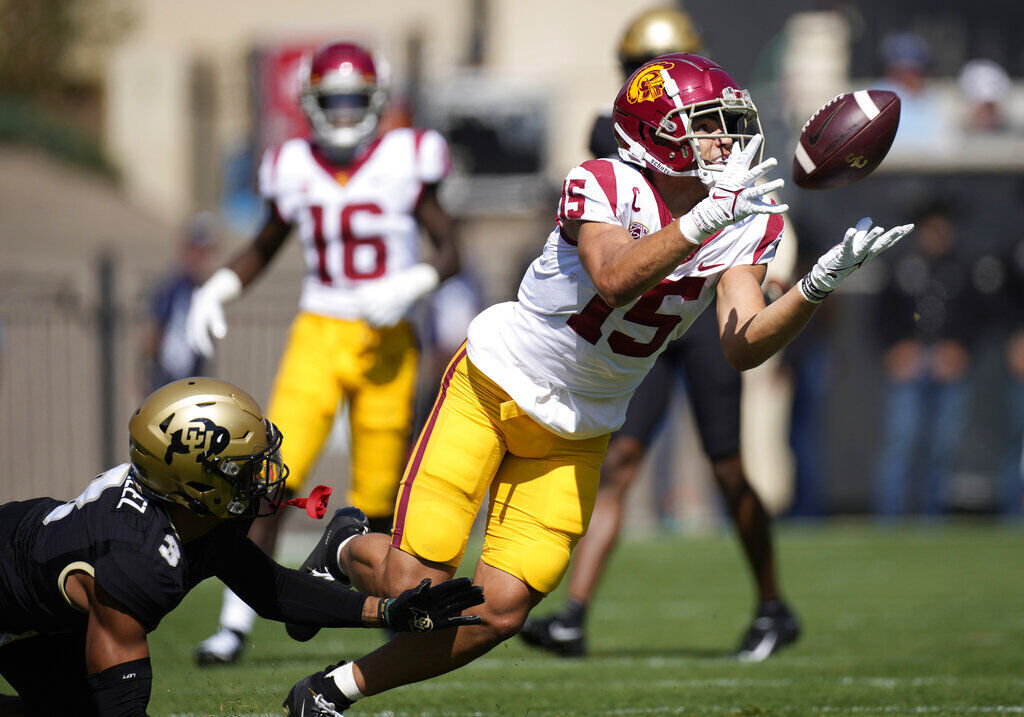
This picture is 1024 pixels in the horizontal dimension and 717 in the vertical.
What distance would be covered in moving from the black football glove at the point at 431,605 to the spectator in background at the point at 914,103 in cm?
847

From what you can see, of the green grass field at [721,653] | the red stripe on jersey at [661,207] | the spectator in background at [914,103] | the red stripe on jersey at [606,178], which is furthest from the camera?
the spectator in background at [914,103]

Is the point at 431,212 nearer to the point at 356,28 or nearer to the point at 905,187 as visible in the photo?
the point at 905,187

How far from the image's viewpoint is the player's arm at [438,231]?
5.45 meters

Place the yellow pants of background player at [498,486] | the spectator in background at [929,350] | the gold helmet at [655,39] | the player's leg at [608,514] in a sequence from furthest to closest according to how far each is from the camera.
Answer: the spectator in background at [929,350] → the gold helmet at [655,39] → the player's leg at [608,514] → the yellow pants of background player at [498,486]

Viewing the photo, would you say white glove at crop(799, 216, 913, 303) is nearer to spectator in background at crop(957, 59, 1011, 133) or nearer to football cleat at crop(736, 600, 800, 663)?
football cleat at crop(736, 600, 800, 663)

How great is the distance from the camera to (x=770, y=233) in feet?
11.9

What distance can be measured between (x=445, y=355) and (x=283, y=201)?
Result: 448cm

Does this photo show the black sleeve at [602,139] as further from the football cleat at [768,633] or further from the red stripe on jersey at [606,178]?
the football cleat at [768,633]

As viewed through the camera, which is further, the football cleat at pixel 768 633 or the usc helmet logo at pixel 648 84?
the football cleat at pixel 768 633

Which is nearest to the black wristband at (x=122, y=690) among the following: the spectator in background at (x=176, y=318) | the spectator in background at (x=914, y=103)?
the spectator in background at (x=176, y=318)

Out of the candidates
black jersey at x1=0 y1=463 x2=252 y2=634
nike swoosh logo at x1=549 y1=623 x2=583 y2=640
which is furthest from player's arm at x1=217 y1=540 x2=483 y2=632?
nike swoosh logo at x1=549 y1=623 x2=583 y2=640

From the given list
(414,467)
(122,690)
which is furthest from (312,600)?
(122,690)

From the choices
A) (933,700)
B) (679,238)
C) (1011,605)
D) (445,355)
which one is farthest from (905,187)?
(679,238)

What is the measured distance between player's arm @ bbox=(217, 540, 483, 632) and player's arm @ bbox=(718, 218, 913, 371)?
88cm
